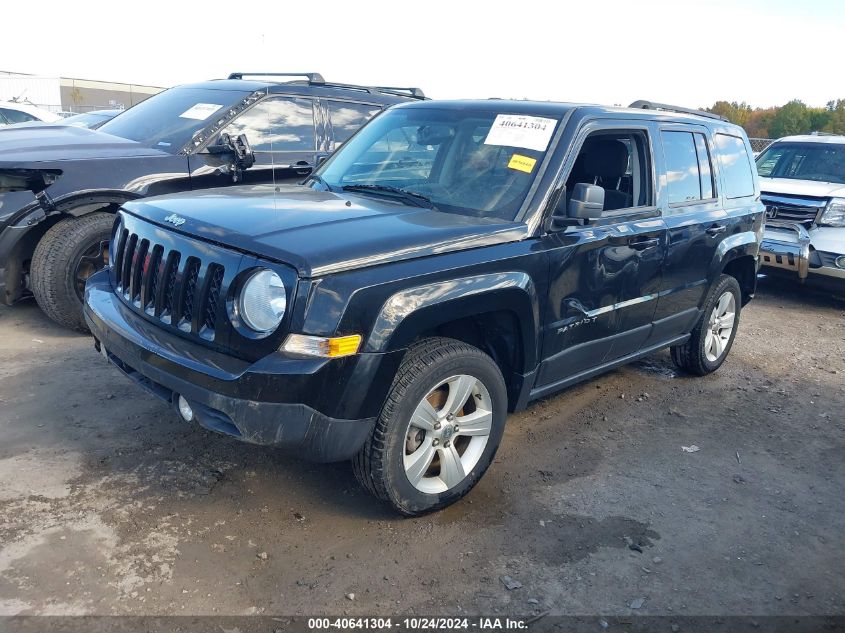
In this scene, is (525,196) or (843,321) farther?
(843,321)

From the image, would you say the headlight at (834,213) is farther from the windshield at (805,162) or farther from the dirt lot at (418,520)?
the dirt lot at (418,520)

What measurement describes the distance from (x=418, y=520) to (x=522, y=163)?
1.89 meters

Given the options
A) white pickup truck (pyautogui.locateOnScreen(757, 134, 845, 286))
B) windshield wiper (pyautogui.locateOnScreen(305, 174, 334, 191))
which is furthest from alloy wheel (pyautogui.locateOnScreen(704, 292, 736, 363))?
windshield wiper (pyautogui.locateOnScreen(305, 174, 334, 191))

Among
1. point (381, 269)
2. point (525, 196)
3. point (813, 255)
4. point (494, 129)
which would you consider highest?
point (494, 129)

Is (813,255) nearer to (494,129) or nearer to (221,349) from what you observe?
(494,129)

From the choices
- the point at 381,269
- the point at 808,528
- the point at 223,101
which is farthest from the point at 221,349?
the point at 223,101

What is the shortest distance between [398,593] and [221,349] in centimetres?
122

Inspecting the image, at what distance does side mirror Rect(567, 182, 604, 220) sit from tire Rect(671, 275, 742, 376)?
1.99 metres

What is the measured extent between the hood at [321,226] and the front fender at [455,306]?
170 mm

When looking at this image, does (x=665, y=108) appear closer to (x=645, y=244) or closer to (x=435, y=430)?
(x=645, y=244)

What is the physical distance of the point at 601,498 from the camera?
379 cm

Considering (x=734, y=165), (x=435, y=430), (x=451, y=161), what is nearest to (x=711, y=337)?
(x=734, y=165)

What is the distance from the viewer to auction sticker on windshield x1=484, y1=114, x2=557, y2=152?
388cm

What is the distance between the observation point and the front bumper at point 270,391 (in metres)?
2.82
